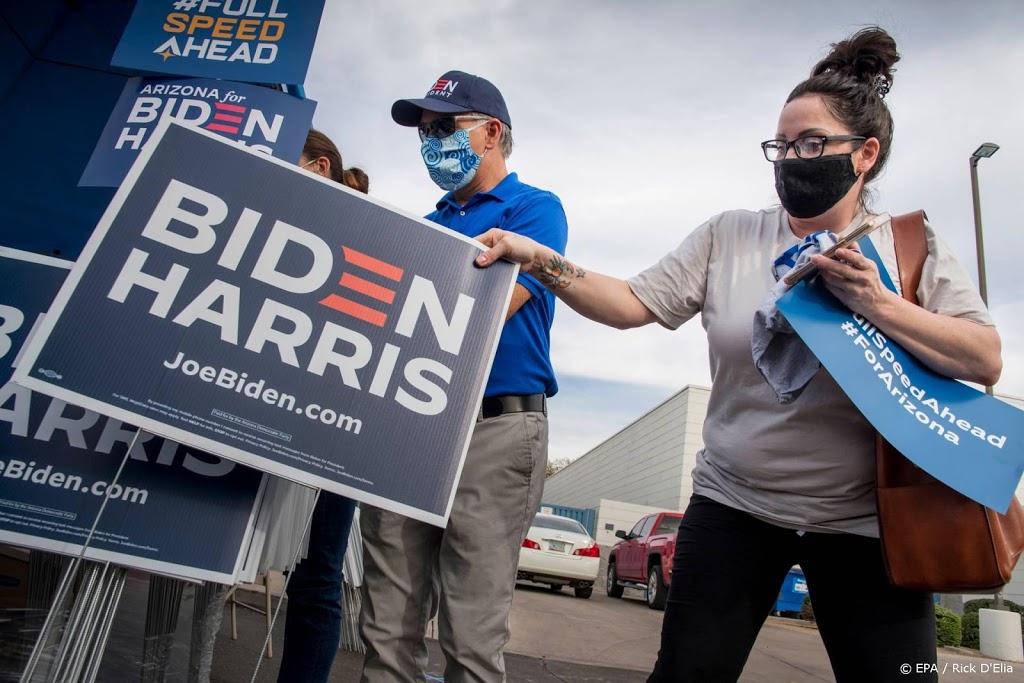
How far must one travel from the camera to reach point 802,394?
167cm

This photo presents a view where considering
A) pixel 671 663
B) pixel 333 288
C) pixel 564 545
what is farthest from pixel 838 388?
pixel 564 545

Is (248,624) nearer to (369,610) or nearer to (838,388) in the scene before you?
(369,610)

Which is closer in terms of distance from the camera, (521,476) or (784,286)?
(784,286)

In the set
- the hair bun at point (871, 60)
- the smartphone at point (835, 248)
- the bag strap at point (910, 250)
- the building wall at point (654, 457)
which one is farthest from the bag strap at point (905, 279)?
the building wall at point (654, 457)

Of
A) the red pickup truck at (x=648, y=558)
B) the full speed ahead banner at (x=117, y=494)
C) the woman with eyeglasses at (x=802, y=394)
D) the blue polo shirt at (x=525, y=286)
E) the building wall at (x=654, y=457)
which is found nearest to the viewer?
the woman with eyeglasses at (x=802, y=394)

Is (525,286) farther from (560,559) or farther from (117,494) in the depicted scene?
(560,559)

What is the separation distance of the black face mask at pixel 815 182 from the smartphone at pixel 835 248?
242 mm

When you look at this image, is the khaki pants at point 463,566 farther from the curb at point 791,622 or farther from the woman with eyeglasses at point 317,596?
the curb at point 791,622

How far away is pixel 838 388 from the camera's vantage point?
163 centimetres

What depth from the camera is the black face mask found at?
180 centimetres

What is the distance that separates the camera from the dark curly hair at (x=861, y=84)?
Answer: 71.2 inches

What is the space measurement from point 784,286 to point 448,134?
1144 millimetres

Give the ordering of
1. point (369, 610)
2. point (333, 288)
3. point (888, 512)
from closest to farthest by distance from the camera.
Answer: point (888, 512) → point (333, 288) → point (369, 610)

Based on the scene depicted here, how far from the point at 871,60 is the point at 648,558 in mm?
11342
